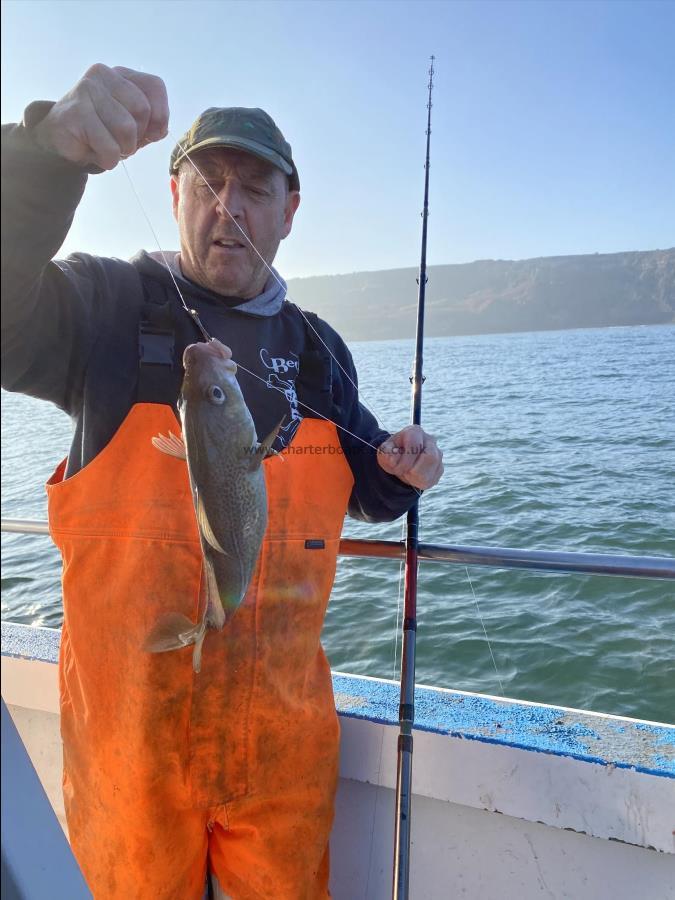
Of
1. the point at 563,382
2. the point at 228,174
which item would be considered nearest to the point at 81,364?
the point at 228,174

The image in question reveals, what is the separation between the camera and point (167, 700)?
6.33ft

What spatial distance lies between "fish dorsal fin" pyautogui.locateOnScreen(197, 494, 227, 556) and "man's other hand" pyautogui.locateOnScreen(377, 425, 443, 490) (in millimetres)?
825

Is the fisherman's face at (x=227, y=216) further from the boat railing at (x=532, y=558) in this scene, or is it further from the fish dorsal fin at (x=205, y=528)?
the boat railing at (x=532, y=558)

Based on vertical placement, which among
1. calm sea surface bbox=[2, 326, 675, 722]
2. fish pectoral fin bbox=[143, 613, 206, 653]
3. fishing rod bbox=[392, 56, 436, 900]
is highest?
fish pectoral fin bbox=[143, 613, 206, 653]

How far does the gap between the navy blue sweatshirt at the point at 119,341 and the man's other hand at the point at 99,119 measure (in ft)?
0.13

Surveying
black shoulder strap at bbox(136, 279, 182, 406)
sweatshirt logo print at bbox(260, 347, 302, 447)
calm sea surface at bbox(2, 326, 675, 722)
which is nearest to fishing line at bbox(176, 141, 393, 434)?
sweatshirt logo print at bbox(260, 347, 302, 447)

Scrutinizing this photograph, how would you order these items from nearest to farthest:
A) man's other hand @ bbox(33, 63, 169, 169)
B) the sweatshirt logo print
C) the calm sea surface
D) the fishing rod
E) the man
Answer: man's other hand @ bbox(33, 63, 169, 169) < the man < the fishing rod < the sweatshirt logo print < the calm sea surface

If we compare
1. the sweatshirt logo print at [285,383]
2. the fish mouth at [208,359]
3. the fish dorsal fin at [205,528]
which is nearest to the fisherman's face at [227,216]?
the sweatshirt logo print at [285,383]

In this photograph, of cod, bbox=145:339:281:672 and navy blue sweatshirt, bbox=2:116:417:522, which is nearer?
navy blue sweatshirt, bbox=2:116:417:522

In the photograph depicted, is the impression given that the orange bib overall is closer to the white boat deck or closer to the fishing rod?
the fishing rod

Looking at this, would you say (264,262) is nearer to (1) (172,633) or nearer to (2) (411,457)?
(2) (411,457)

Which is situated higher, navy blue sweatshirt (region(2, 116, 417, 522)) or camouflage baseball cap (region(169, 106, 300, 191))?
camouflage baseball cap (region(169, 106, 300, 191))

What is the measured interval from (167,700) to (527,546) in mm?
6389

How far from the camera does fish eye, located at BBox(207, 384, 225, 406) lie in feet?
5.47
